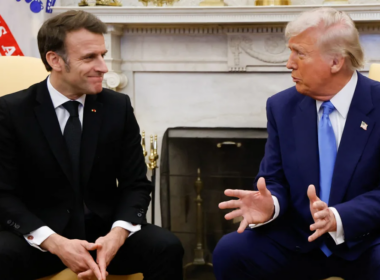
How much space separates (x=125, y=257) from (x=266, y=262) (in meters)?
0.47

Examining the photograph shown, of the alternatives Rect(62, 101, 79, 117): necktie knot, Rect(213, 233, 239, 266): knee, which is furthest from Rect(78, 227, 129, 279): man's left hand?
Rect(62, 101, 79, 117): necktie knot

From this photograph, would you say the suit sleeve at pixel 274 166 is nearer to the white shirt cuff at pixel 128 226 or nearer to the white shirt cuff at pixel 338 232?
the white shirt cuff at pixel 338 232

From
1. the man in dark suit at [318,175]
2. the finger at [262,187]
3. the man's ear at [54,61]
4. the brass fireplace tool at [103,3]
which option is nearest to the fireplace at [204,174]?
the brass fireplace tool at [103,3]

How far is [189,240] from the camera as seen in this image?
313 cm

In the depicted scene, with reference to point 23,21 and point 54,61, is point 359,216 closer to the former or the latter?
point 54,61

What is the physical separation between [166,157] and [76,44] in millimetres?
1316

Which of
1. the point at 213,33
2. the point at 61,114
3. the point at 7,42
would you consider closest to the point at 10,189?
the point at 61,114

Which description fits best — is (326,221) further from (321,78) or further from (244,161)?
(244,161)

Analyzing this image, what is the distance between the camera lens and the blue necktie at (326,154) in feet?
5.70

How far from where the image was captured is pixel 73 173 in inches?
71.7

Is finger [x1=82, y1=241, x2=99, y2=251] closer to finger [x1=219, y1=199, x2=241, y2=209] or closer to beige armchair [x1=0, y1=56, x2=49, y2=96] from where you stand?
finger [x1=219, y1=199, x2=241, y2=209]

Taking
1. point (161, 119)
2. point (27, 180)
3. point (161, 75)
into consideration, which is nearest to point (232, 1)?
point (161, 75)

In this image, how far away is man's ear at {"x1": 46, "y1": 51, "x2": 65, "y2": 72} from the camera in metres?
1.89

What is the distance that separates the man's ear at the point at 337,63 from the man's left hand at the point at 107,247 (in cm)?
87
